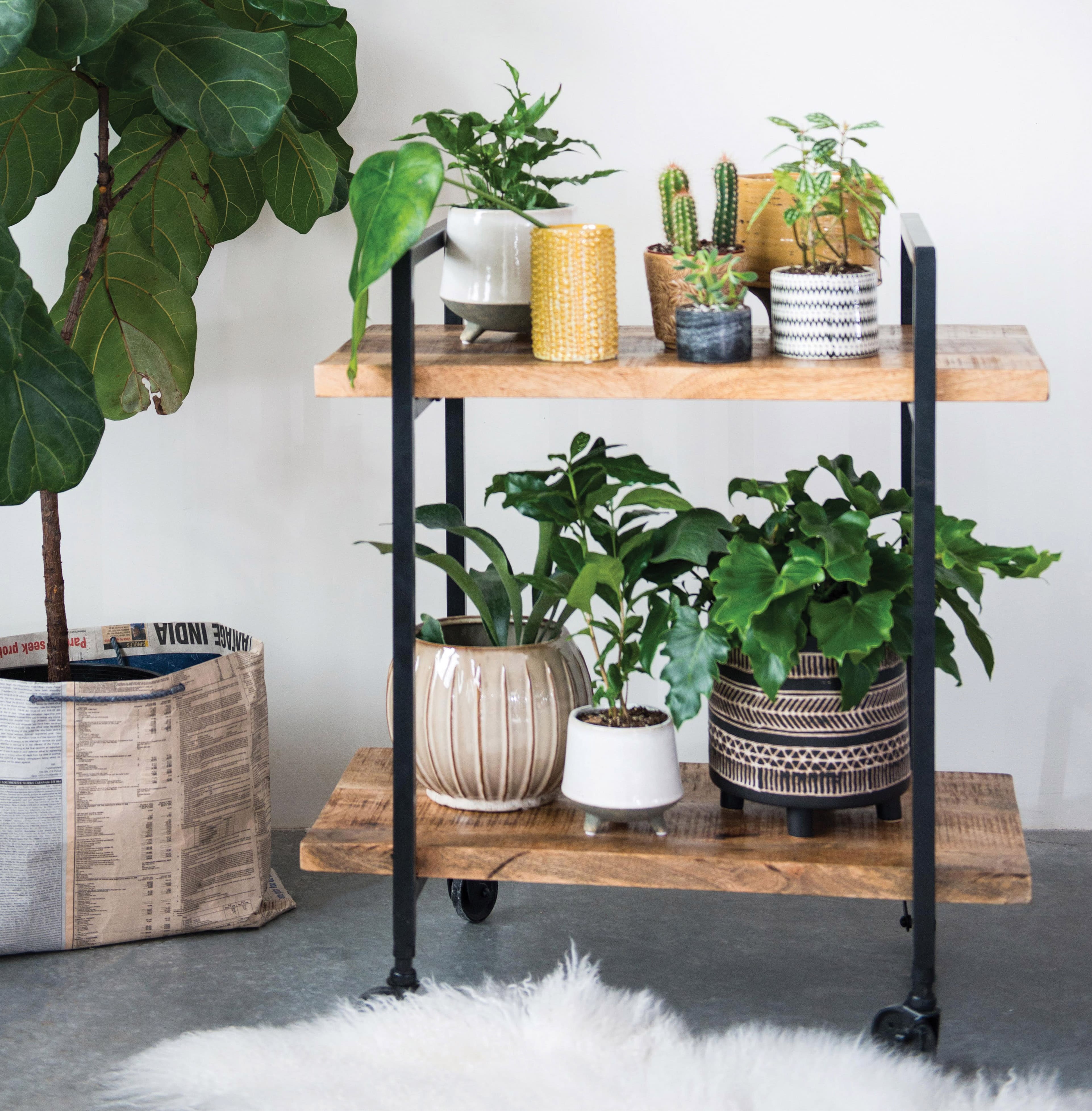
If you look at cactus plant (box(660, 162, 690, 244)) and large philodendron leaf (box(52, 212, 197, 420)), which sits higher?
cactus plant (box(660, 162, 690, 244))

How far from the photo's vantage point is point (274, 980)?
5.91ft

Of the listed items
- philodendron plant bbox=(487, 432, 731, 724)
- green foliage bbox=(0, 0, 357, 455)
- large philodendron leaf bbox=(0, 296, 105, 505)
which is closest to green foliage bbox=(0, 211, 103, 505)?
large philodendron leaf bbox=(0, 296, 105, 505)

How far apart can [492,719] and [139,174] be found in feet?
3.00

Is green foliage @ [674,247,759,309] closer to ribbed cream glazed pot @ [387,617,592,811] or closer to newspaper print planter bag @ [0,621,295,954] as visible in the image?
ribbed cream glazed pot @ [387,617,592,811]

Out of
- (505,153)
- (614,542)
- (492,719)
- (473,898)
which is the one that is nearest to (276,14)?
(505,153)

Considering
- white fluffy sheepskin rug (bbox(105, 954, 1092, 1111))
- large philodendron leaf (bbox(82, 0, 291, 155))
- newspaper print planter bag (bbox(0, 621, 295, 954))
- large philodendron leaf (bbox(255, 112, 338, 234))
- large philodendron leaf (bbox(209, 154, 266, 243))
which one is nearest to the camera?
white fluffy sheepskin rug (bbox(105, 954, 1092, 1111))

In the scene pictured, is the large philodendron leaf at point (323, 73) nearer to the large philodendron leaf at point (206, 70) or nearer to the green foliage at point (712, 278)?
the large philodendron leaf at point (206, 70)

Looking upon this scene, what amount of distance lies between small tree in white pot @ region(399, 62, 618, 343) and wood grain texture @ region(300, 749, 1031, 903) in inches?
24.1

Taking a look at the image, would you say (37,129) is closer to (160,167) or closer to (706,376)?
(160,167)

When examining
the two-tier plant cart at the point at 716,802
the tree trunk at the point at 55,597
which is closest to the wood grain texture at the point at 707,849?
the two-tier plant cart at the point at 716,802

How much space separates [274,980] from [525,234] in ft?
3.37

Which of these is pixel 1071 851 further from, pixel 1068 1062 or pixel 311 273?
pixel 311 273

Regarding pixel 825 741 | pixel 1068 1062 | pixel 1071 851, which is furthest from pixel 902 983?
pixel 1071 851

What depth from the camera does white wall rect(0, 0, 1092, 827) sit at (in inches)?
82.6
